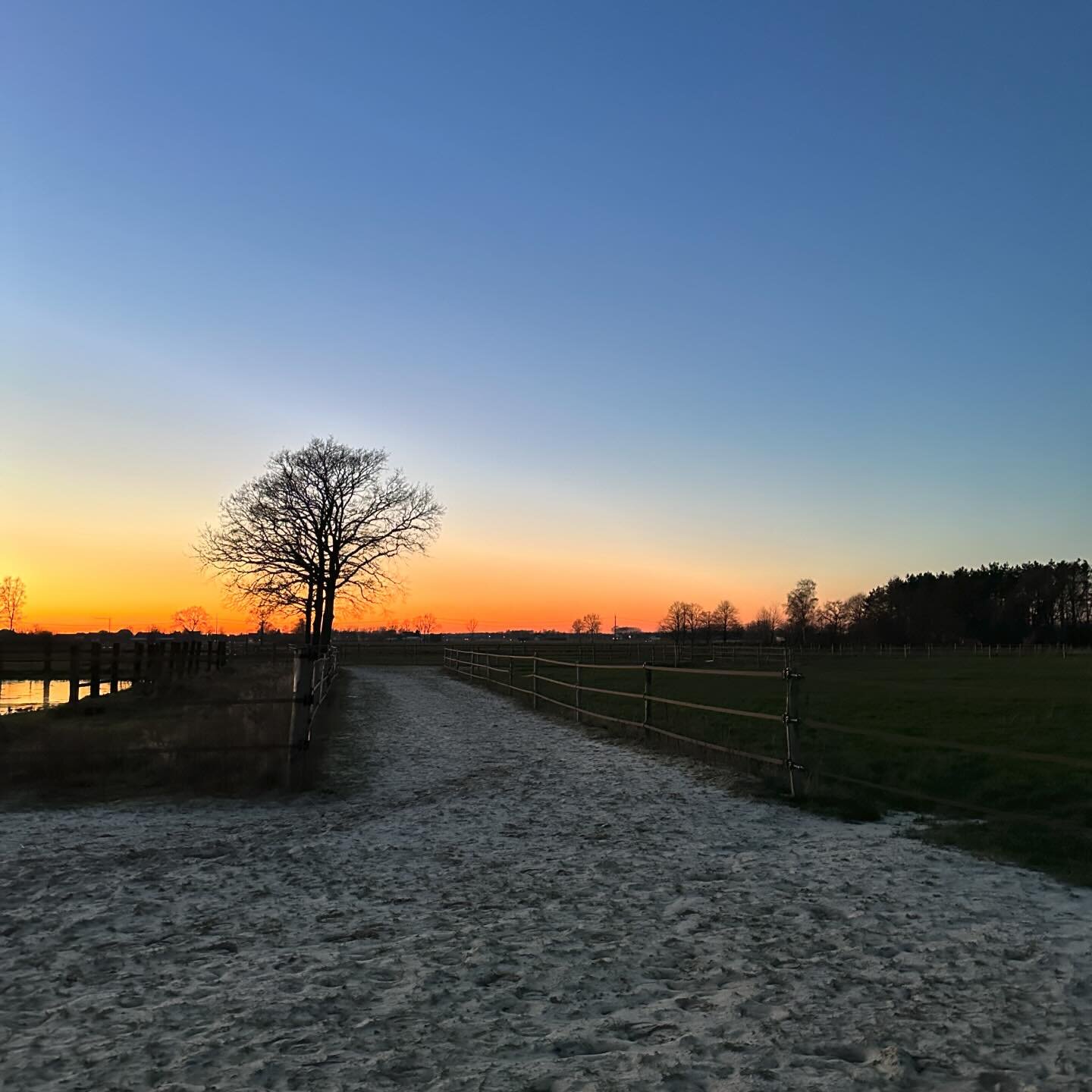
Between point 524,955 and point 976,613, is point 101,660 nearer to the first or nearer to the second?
point 524,955

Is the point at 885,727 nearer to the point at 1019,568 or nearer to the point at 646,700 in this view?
the point at 646,700

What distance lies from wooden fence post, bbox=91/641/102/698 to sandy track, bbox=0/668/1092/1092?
507 inches

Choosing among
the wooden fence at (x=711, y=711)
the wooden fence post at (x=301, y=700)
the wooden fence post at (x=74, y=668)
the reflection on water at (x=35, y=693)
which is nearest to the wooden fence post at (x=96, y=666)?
the reflection on water at (x=35, y=693)

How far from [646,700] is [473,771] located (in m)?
4.21

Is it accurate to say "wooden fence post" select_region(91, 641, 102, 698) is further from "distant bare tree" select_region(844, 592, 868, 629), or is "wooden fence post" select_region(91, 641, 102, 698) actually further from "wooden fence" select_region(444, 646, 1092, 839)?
"distant bare tree" select_region(844, 592, 868, 629)

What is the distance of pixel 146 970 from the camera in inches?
167

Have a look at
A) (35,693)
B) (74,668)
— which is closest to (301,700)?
(74,668)

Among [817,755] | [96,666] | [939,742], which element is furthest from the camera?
[96,666]

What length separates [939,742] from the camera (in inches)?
290

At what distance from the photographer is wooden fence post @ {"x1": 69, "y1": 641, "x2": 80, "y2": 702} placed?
18.6 metres

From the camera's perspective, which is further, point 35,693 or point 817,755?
point 35,693

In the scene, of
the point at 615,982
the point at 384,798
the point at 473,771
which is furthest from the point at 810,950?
the point at 473,771

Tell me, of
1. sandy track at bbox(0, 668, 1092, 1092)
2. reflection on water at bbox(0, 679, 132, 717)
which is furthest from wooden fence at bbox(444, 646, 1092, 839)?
reflection on water at bbox(0, 679, 132, 717)

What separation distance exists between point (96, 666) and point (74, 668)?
0.88 m
